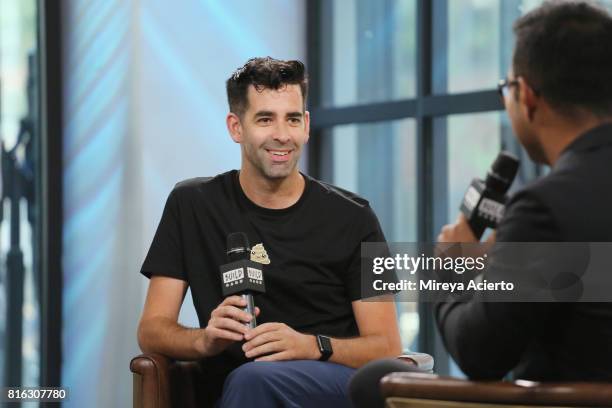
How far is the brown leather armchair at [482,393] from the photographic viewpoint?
1.64 meters

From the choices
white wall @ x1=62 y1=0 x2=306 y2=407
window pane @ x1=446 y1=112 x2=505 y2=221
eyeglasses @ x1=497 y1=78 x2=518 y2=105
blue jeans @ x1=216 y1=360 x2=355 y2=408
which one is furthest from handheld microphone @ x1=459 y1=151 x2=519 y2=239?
white wall @ x1=62 y1=0 x2=306 y2=407

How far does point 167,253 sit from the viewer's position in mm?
2936

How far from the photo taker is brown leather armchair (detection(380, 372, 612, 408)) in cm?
164

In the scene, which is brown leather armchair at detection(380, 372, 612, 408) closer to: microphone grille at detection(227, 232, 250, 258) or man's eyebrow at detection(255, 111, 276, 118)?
microphone grille at detection(227, 232, 250, 258)

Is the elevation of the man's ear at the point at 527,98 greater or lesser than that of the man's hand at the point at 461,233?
greater

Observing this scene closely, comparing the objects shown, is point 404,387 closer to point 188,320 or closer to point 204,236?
→ point 204,236

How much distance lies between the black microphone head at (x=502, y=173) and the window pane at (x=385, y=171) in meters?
2.81

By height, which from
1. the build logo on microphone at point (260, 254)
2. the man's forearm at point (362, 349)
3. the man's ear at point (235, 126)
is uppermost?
the man's ear at point (235, 126)

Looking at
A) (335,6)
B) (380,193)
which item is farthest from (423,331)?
(335,6)

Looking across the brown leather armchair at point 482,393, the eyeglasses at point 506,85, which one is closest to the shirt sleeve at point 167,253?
the brown leather armchair at point 482,393

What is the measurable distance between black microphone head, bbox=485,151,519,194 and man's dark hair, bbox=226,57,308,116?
1273 millimetres

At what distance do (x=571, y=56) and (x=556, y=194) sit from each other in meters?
0.26

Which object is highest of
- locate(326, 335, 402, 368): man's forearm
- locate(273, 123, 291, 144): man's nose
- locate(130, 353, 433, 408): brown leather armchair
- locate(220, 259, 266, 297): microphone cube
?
locate(273, 123, 291, 144): man's nose

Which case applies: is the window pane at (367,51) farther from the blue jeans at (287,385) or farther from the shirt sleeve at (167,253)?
the blue jeans at (287,385)
